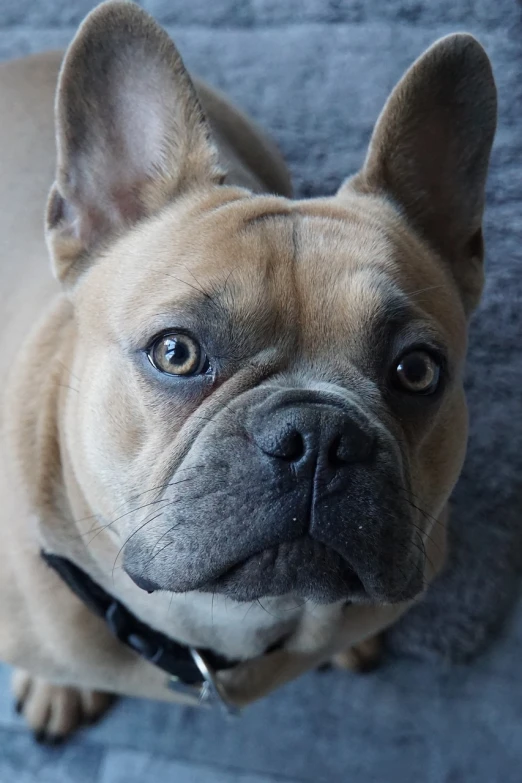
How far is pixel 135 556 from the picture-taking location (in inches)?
47.1

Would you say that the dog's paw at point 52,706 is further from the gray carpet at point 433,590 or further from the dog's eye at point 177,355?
the dog's eye at point 177,355

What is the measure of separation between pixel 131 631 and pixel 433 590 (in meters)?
0.99

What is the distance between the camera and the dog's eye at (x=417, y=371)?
126 cm

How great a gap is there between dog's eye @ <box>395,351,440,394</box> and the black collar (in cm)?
70

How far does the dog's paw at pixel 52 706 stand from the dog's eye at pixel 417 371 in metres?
1.28

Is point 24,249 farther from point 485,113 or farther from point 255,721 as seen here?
point 255,721

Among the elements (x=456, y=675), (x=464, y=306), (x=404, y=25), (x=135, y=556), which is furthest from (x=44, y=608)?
(x=404, y=25)

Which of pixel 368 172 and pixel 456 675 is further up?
pixel 368 172

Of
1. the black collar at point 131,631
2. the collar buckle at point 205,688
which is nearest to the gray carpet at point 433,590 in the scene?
the collar buckle at point 205,688

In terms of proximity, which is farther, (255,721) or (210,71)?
(210,71)

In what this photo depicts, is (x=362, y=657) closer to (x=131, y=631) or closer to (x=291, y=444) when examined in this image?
(x=131, y=631)

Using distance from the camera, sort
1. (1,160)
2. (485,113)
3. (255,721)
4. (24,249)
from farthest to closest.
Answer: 1. (255,721)
2. (1,160)
3. (24,249)
4. (485,113)

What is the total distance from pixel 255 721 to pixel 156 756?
272mm

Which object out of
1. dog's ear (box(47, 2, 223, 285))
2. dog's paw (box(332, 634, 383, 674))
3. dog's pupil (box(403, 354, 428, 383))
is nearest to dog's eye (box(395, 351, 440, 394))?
dog's pupil (box(403, 354, 428, 383))
